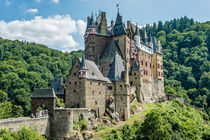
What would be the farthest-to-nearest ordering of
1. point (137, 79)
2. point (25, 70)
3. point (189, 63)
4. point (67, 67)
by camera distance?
point (189, 63), point (67, 67), point (25, 70), point (137, 79)

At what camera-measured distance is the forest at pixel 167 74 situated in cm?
5712

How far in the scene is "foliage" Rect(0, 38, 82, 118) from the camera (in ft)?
278

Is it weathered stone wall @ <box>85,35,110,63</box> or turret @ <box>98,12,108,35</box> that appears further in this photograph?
turret @ <box>98,12,108,35</box>

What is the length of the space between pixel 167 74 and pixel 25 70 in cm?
7781

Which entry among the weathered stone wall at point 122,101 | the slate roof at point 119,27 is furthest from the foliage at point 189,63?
the weathered stone wall at point 122,101

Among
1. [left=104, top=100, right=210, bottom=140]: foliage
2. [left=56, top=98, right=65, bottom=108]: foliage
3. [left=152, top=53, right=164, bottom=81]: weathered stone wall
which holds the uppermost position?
[left=152, top=53, right=164, bottom=81]: weathered stone wall

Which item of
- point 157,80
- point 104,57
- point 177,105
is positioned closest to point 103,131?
point 104,57

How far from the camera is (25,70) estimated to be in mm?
105062

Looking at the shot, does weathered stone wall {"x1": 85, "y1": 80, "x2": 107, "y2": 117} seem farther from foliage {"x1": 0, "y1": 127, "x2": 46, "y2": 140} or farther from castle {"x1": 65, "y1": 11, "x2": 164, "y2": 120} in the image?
foliage {"x1": 0, "y1": 127, "x2": 46, "y2": 140}

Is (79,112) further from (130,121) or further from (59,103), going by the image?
(59,103)

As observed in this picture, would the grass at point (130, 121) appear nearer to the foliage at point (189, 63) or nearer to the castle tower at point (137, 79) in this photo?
the castle tower at point (137, 79)

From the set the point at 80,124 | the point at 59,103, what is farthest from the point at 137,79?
the point at 80,124

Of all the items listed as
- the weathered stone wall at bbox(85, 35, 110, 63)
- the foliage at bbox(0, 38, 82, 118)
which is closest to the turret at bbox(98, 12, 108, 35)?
the weathered stone wall at bbox(85, 35, 110, 63)

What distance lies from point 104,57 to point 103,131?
81.7 ft
